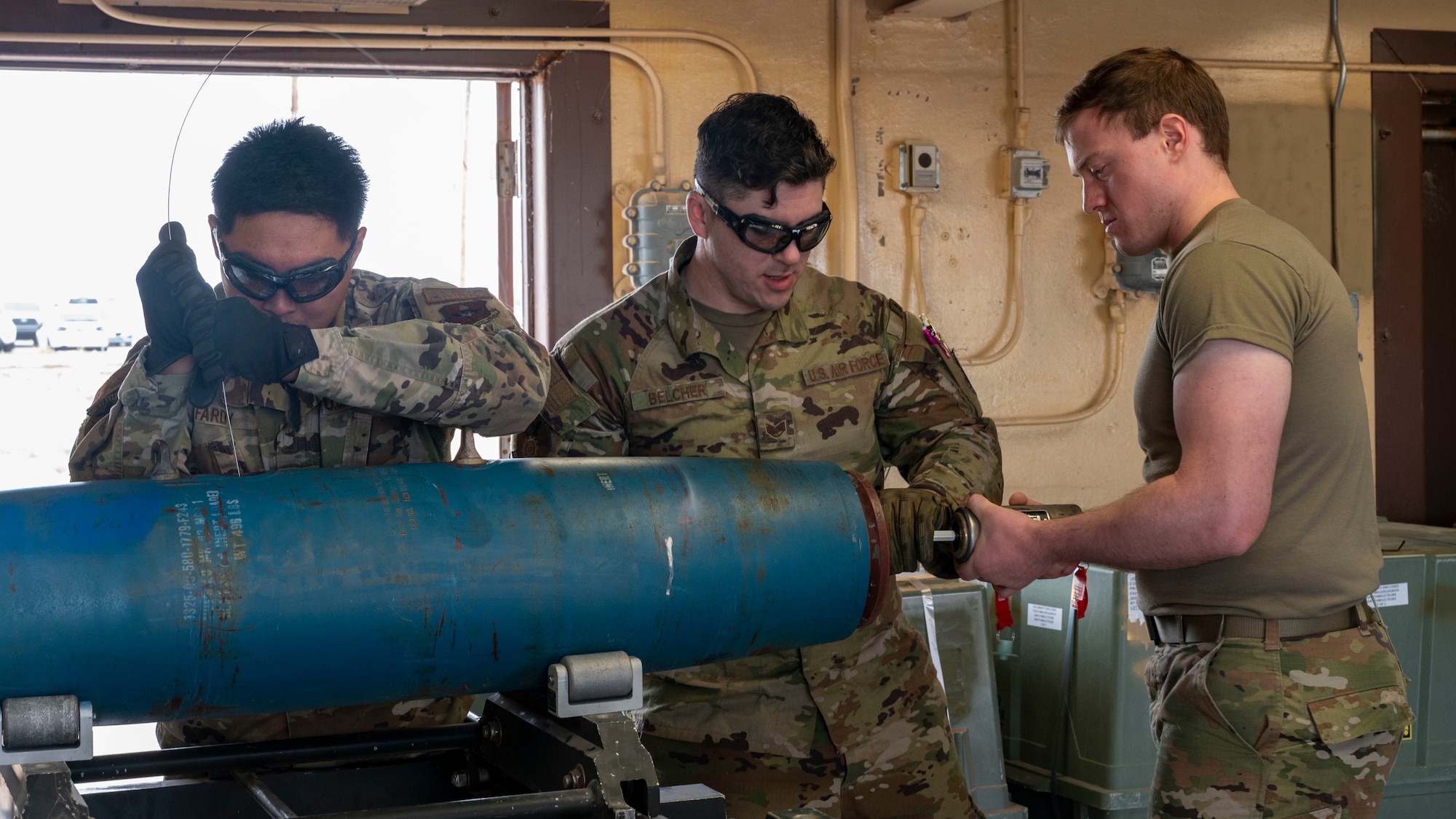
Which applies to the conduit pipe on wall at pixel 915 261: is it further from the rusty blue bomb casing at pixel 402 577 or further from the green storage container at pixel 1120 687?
the rusty blue bomb casing at pixel 402 577

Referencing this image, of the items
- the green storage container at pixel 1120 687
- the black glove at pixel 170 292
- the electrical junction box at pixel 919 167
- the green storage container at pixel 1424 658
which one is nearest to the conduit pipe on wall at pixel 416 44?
the electrical junction box at pixel 919 167

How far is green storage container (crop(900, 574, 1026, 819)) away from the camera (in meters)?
2.66

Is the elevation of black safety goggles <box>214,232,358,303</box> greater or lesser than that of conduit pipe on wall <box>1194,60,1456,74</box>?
lesser

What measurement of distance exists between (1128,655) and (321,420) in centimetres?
183

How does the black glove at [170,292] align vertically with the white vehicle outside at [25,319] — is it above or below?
below

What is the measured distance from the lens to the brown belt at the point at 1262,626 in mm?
1496

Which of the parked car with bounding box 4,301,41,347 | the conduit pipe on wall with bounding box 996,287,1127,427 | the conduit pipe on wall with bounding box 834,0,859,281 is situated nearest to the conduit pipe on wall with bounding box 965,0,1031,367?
the conduit pipe on wall with bounding box 996,287,1127,427

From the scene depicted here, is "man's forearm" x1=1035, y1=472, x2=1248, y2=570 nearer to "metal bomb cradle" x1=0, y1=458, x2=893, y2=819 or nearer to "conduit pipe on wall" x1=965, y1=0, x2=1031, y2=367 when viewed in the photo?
"metal bomb cradle" x1=0, y1=458, x2=893, y2=819

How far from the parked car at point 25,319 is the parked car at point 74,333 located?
23mm

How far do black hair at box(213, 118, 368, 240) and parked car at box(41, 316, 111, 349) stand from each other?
188 cm

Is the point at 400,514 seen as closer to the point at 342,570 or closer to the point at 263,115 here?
the point at 342,570

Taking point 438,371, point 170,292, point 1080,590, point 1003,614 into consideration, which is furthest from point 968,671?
point 170,292

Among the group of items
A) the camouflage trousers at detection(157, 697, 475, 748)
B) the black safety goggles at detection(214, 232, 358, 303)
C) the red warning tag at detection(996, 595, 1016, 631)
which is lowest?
the red warning tag at detection(996, 595, 1016, 631)

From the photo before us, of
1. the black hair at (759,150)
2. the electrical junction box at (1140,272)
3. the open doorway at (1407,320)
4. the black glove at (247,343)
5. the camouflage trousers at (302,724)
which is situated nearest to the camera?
the black glove at (247,343)
